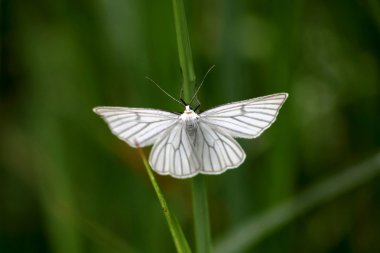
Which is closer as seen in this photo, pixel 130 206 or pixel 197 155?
pixel 197 155

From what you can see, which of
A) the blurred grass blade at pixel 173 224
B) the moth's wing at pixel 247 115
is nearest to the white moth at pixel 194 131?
the moth's wing at pixel 247 115

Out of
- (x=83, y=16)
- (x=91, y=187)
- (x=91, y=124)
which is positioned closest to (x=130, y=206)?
(x=91, y=187)

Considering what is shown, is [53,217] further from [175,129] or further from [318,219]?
[318,219]

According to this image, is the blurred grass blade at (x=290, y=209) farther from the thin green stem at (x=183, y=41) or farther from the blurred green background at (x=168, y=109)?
the thin green stem at (x=183, y=41)

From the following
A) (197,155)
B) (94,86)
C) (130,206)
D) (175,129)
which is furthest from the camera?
(94,86)

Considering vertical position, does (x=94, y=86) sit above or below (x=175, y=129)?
above

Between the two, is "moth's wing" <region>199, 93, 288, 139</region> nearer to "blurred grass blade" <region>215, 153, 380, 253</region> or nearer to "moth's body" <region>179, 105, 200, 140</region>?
"moth's body" <region>179, 105, 200, 140</region>
